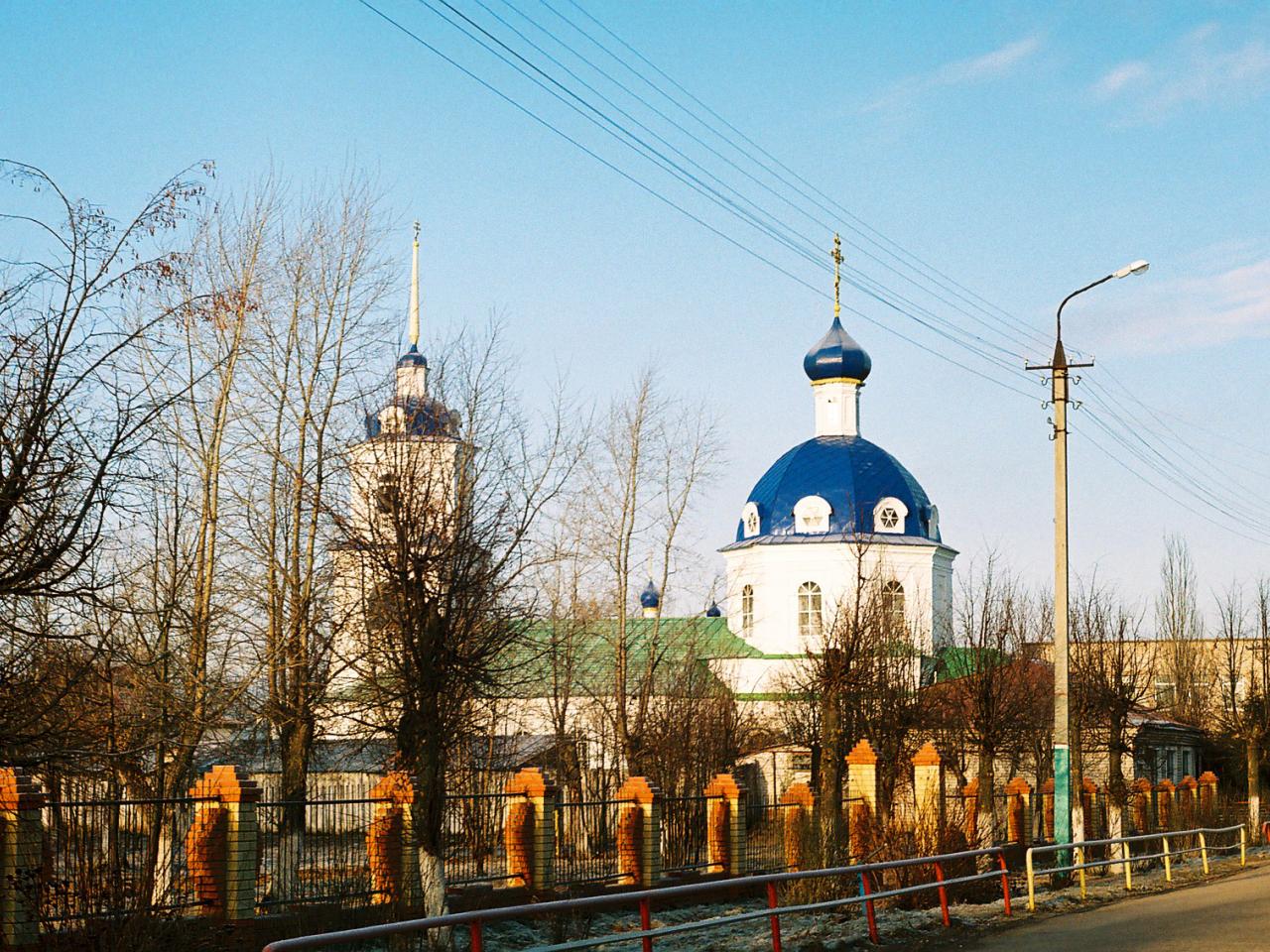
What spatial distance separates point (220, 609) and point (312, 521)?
188cm

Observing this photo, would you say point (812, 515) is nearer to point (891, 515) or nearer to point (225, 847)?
point (891, 515)

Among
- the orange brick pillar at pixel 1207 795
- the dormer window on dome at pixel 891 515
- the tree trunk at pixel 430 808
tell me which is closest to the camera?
the tree trunk at pixel 430 808

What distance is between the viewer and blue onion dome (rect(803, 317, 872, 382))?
5541 cm

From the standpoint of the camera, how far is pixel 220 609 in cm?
2227

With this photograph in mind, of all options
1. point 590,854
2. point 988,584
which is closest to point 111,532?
point 590,854

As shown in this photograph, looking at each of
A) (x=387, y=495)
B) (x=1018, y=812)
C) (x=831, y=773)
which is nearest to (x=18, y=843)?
(x=387, y=495)

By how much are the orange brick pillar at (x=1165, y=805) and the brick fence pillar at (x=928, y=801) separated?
11.3 metres

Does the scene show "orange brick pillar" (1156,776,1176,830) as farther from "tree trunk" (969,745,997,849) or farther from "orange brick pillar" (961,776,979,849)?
"orange brick pillar" (961,776,979,849)

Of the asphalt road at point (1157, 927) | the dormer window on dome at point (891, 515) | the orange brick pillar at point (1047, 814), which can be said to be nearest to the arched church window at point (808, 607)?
the dormer window on dome at point (891, 515)

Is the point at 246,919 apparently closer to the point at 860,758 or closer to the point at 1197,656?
the point at 860,758

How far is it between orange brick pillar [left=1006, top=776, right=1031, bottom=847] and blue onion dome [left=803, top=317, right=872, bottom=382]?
25.8 m

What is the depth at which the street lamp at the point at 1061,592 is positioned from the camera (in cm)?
2106

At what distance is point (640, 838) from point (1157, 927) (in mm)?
8037

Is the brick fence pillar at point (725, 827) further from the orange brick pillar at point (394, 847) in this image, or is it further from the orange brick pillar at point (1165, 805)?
the orange brick pillar at point (1165, 805)
